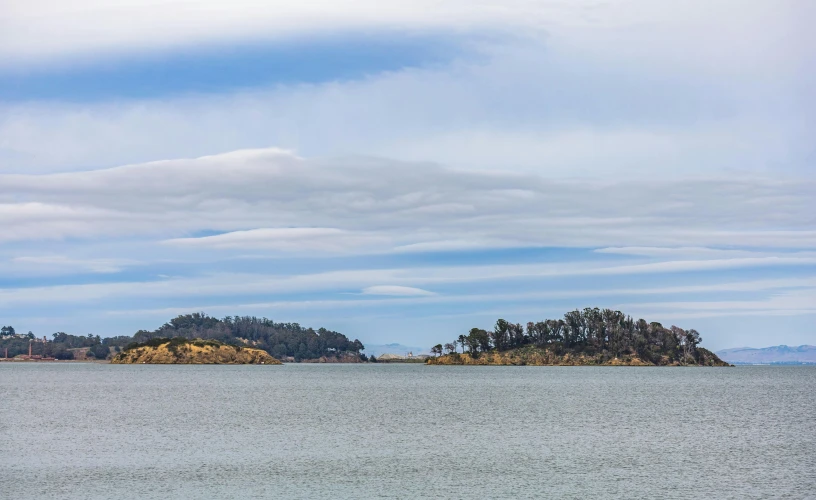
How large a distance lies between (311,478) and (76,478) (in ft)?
54.9

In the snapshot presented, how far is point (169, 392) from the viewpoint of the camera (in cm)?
16788

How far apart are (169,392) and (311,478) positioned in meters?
117

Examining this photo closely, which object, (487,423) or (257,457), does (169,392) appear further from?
(257,457)

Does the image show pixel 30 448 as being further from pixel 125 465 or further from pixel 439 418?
pixel 439 418

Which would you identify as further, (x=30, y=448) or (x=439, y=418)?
(x=439, y=418)

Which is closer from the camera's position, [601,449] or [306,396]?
[601,449]

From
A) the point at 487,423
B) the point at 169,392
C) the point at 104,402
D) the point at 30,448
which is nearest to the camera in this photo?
the point at 30,448

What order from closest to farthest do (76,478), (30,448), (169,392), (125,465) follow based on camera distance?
(76,478), (125,465), (30,448), (169,392)

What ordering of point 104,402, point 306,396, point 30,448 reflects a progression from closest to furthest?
point 30,448, point 104,402, point 306,396

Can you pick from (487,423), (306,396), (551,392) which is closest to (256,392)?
(306,396)

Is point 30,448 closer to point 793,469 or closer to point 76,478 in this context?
point 76,478

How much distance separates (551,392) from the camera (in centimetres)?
17425

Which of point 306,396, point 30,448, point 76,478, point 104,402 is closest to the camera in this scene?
point 76,478

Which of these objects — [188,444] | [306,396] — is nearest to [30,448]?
[188,444]
